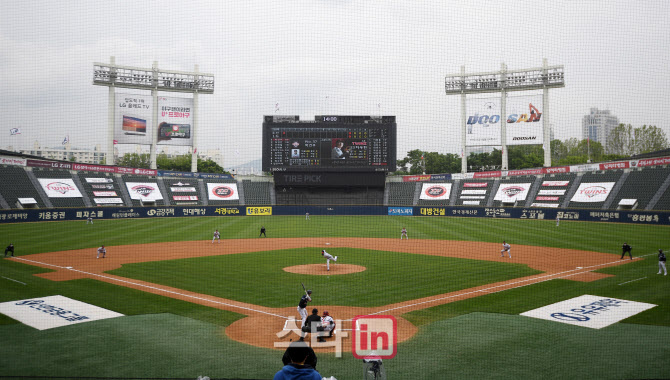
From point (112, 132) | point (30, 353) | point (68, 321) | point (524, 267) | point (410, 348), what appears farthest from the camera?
point (112, 132)

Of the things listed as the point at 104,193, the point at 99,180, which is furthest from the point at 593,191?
the point at 99,180

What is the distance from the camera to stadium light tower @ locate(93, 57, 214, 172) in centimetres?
4628

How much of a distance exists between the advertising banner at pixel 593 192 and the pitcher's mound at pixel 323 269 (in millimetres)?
31314

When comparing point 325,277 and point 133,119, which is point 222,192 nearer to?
point 133,119

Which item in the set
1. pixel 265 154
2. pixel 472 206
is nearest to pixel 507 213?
pixel 472 206

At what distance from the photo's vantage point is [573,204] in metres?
39.9

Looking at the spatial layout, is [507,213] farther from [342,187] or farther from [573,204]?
[342,187]

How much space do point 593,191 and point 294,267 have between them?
34775mm

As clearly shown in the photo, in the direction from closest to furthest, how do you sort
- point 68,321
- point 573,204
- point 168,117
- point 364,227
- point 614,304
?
point 68,321 → point 614,304 → point 364,227 → point 573,204 → point 168,117

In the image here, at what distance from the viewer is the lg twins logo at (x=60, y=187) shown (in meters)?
39.4

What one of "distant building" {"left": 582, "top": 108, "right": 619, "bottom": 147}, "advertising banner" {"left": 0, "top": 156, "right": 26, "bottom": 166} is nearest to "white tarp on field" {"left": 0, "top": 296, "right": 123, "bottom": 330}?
"distant building" {"left": 582, "top": 108, "right": 619, "bottom": 147}

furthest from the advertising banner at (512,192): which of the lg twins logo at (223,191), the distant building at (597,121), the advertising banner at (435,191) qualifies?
the lg twins logo at (223,191)

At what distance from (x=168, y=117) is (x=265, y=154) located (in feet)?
41.8

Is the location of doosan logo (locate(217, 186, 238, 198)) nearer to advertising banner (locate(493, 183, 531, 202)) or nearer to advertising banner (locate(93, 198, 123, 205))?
advertising banner (locate(93, 198, 123, 205))
